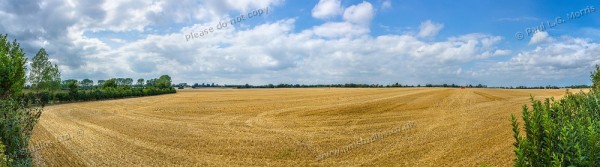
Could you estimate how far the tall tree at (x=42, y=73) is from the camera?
241 ft

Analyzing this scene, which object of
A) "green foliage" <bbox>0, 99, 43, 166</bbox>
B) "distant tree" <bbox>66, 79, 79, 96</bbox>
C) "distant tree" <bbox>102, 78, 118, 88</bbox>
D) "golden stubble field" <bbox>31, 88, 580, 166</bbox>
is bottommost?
"golden stubble field" <bbox>31, 88, 580, 166</bbox>

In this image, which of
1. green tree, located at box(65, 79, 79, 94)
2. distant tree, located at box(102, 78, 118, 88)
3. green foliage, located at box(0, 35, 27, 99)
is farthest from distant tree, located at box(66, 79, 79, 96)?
green foliage, located at box(0, 35, 27, 99)

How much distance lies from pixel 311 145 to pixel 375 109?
21300 mm

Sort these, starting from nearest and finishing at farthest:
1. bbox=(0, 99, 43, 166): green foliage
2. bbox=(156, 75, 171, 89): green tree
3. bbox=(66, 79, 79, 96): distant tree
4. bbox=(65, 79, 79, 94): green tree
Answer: bbox=(0, 99, 43, 166): green foliage < bbox=(66, 79, 79, 96): distant tree < bbox=(65, 79, 79, 94): green tree < bbox=(156, 75, 171, 89): green tree

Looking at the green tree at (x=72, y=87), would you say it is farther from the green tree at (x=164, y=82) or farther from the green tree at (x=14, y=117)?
the green tree at (x=14, y=117)

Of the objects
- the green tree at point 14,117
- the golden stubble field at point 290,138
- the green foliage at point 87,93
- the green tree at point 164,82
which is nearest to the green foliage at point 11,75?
the green tree at point 14,117

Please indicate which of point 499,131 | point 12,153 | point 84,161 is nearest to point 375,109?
point 499,131

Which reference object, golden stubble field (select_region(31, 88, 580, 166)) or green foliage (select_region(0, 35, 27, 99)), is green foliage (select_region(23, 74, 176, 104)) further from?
green foliage (select_region(0, 35, 27, 99))

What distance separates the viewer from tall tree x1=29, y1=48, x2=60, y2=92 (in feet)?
241

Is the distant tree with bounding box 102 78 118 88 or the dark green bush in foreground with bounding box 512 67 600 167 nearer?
the dark green bush in foreground with bounding box 512 67 600 167

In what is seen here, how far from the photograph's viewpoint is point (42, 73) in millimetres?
74875

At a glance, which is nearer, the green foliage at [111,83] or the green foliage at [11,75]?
the green foliage at [11,75]

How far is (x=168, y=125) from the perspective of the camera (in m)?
35.6

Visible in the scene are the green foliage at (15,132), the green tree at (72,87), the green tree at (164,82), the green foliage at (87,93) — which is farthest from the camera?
the green tree at (164,82)
